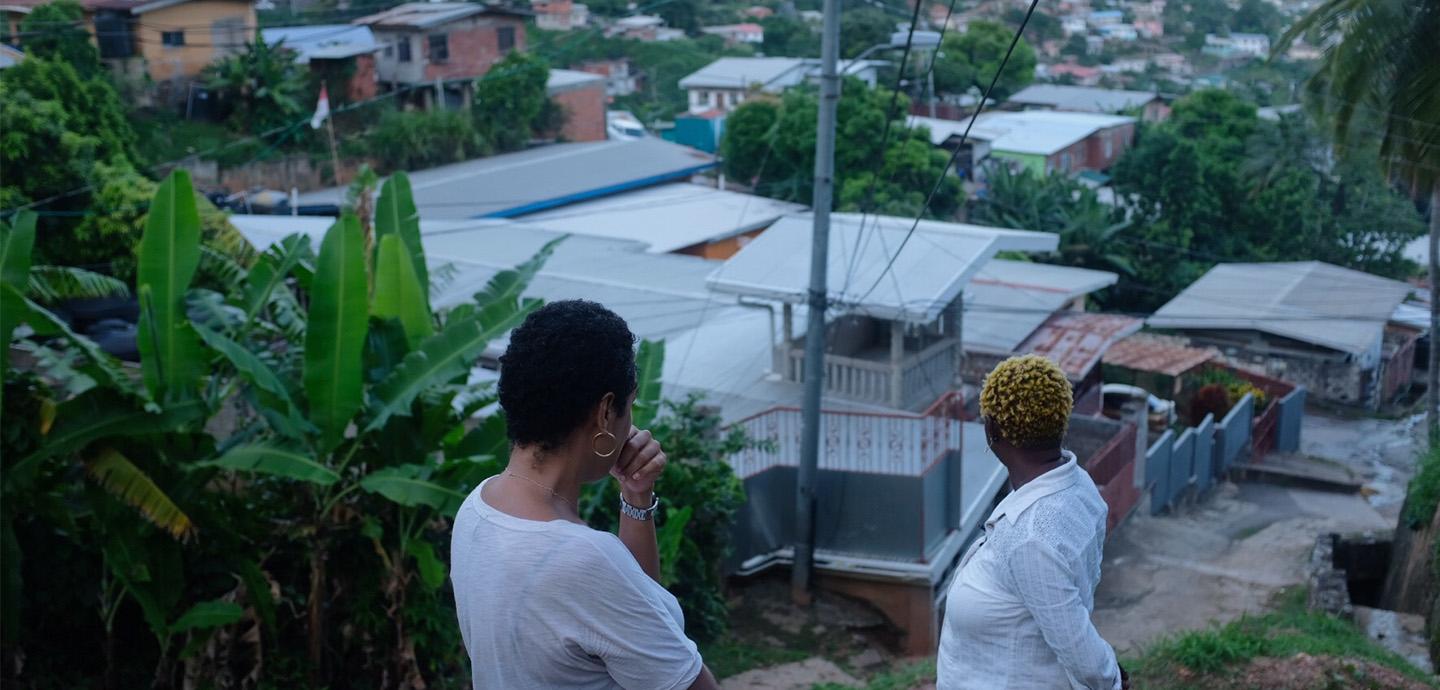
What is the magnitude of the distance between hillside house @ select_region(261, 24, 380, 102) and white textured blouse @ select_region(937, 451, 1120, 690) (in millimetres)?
28954

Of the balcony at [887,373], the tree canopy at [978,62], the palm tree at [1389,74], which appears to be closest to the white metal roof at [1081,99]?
the tree canopy at [978,62]

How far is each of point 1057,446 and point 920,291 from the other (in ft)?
33.6

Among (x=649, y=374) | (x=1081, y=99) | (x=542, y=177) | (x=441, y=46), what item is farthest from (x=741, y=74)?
(x=649, y=374)

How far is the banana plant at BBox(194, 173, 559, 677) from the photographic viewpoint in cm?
618

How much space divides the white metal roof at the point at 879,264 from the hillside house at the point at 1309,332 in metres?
8.69

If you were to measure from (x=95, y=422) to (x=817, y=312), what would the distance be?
6541 mm

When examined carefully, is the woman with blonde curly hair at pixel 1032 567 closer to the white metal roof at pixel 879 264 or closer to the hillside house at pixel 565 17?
the white metal roof at pixel 879 264

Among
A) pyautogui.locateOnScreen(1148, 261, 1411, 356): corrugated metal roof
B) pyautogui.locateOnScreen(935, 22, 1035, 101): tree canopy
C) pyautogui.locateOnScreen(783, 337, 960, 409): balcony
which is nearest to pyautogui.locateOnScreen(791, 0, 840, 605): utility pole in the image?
pyautogui.locateOnScreen(783, 337, 960, 409): balcony

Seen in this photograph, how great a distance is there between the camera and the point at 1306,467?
1827 centimetres

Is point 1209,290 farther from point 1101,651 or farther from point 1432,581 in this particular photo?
point 1101,651

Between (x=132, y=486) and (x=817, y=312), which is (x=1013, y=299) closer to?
(x=817, y=312)

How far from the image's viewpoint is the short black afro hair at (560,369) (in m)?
2.01

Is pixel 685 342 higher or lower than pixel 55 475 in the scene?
lower

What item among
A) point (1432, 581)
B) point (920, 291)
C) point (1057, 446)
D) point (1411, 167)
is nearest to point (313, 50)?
point (920, 291)
